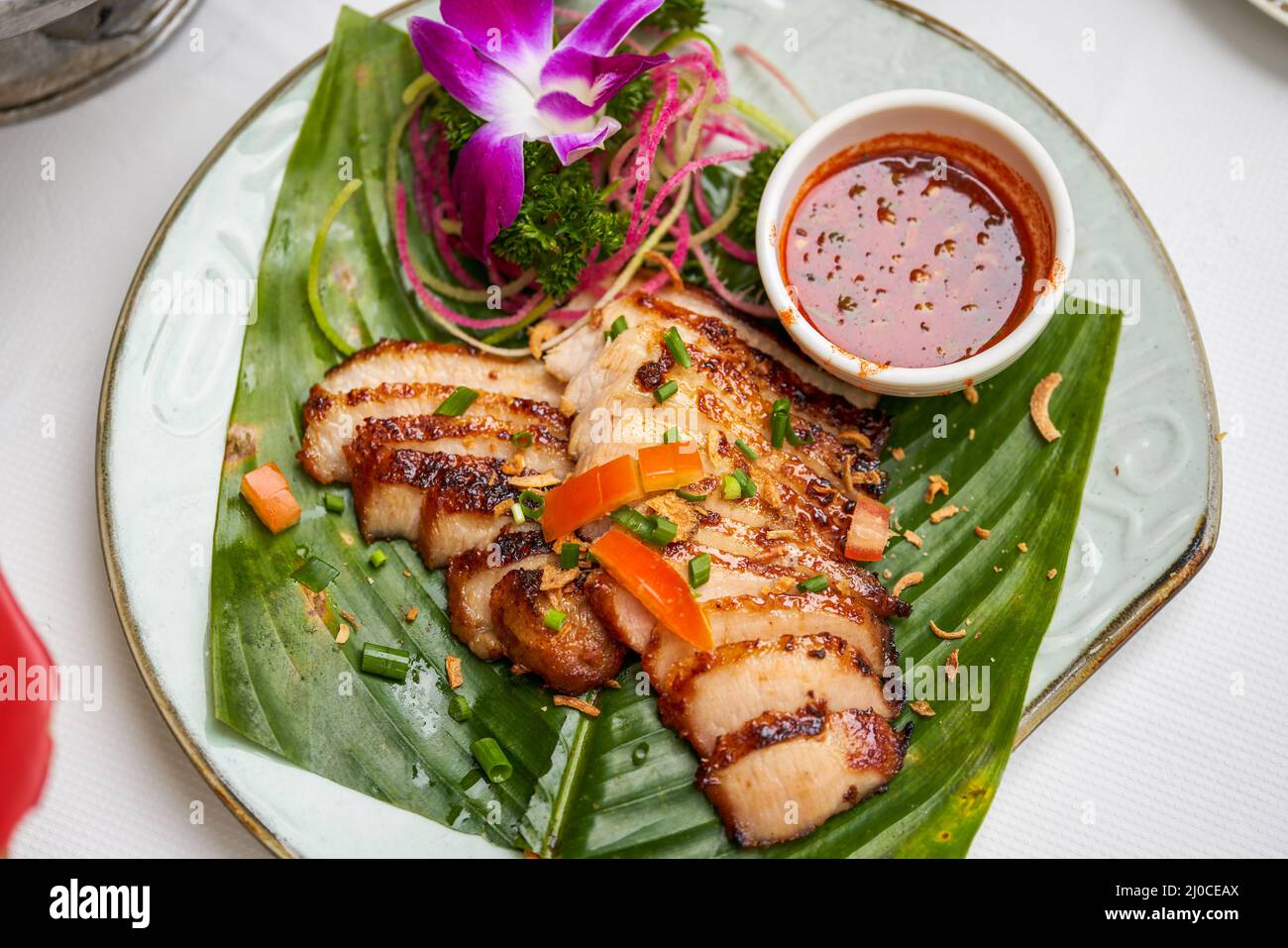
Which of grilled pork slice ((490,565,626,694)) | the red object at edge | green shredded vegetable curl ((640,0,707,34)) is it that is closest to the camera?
the red object at edge

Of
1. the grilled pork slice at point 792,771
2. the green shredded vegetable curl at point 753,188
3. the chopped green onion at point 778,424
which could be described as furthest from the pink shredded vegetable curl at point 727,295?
the grilled pork slice at point 792,771

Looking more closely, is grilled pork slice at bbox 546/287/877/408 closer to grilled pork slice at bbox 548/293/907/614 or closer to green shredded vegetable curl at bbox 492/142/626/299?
grilled pork slice at bbox 548/293/907/614

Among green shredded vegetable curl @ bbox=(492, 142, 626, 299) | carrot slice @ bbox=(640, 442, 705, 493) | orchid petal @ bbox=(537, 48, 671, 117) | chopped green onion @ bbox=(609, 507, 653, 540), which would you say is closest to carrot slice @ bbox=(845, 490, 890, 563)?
carrot slice @ bbox=(640, 442, 705, 493)

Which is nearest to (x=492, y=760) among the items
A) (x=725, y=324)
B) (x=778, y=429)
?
(x=778, y=429)

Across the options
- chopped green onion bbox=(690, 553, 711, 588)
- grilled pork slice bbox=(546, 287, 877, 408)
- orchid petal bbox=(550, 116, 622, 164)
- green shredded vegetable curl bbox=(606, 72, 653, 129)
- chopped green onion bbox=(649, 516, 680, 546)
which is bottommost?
chopped green onion bbox=(690, 553, 711, 588)

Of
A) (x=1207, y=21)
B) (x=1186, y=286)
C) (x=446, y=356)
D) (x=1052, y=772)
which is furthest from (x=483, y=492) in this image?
(x=1207, y=21)

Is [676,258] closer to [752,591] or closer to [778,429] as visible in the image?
[778,429]

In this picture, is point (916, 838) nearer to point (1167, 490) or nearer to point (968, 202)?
point (1167, 490)
